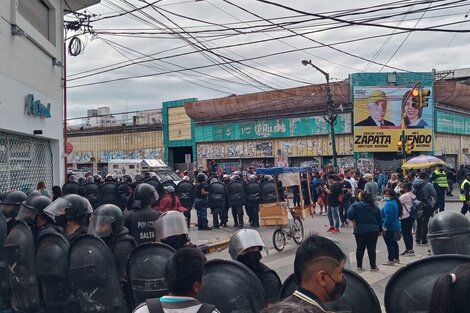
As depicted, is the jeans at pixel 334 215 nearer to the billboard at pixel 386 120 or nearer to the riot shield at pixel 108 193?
the riot shield at pixel 108 193

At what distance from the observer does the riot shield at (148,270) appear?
4953mm

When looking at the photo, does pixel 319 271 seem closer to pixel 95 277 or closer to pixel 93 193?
pixel 95 277

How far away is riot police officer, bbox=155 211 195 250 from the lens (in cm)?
573

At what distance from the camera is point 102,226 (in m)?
5.89

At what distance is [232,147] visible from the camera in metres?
42.6

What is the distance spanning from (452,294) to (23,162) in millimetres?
14600

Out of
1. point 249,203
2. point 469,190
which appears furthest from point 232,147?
point 469,190

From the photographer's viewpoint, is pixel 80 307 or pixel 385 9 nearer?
pixel 80 307

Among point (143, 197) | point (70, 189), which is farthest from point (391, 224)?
point (70, 189)

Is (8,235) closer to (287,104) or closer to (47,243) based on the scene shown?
(47,243)

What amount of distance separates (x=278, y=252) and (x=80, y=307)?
877 cm

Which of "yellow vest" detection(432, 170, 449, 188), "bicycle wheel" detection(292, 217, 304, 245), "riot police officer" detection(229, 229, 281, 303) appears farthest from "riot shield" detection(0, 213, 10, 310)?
"yellow vest" detection(432, 170, 449, 188)

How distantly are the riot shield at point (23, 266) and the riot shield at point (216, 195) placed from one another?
39.7ft

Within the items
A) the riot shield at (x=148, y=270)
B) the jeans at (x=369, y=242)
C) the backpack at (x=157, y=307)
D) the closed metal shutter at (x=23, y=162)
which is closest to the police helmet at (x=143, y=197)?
the riot shield at (x=148, y=270)
